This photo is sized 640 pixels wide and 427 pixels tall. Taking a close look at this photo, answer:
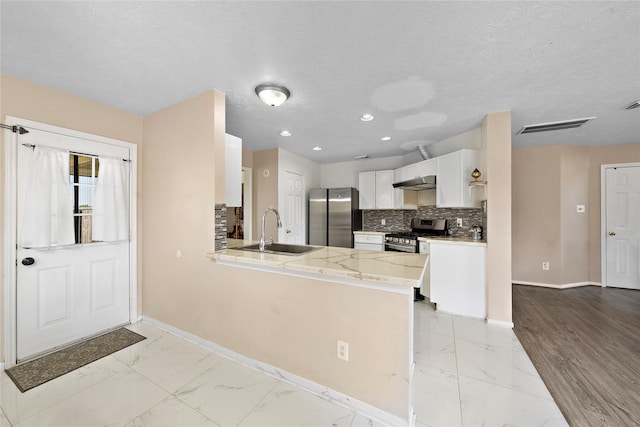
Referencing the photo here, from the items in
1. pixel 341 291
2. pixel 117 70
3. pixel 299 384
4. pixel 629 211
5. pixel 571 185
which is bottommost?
pixel 299 384

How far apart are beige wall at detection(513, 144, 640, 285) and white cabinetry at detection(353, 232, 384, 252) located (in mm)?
2437

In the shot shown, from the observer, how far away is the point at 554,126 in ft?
9.95

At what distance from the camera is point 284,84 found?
2.08m

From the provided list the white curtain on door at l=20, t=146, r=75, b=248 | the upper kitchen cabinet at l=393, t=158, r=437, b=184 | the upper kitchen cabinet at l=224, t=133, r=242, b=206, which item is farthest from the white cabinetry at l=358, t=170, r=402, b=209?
the white curtain on door at l=20, t=146, r=75, b=248

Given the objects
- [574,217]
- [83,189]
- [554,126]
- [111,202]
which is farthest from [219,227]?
[574,217]

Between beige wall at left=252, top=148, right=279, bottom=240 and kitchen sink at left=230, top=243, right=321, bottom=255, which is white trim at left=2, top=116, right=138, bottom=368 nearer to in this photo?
kitchen sink at left=230, top=243, right=321, bottom=255

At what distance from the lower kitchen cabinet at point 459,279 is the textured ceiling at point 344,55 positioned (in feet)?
5.28

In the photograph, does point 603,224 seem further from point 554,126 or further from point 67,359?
point 67,359

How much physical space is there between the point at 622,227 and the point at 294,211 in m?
5.51

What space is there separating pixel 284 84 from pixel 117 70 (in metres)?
1.29

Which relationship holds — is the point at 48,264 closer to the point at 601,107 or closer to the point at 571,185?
the point at 601,107

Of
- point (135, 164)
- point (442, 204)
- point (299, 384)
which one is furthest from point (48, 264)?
point (442, 204)

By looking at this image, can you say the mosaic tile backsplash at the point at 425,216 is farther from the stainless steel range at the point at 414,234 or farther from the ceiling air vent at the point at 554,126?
the ceiling air vent at the point at 554,126

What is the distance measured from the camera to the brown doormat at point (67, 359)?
5.89ft
